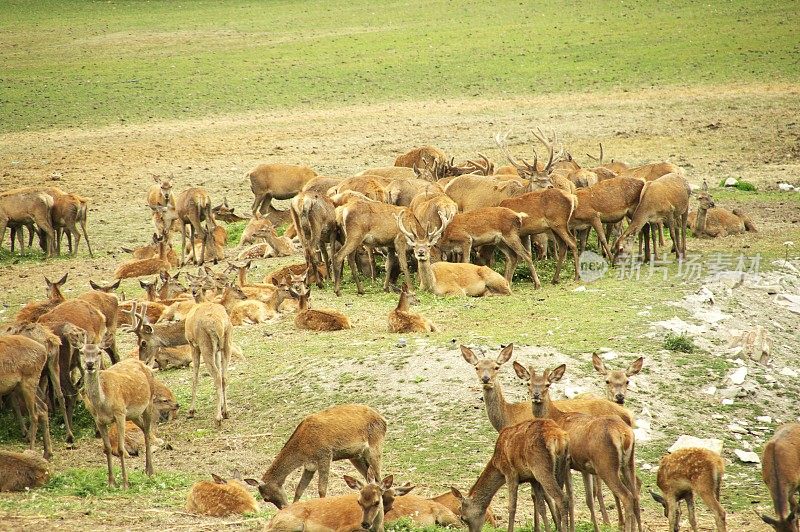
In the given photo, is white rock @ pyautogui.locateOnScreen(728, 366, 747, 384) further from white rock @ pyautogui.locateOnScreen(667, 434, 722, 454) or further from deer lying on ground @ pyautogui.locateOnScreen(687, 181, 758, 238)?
deer lying on ground @ pyautogui.locateOnScreen(687, 181, 758, 238)

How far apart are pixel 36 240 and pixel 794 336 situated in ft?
44.4

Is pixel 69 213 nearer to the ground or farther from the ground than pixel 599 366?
nearer to the ground

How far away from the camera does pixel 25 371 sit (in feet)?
35.1

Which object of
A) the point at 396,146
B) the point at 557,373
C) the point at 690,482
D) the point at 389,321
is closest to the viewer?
the point at 690,482

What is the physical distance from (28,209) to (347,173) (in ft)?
25.3

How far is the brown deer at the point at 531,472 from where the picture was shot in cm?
845

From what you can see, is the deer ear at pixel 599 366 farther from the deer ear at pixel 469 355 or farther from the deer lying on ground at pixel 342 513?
the deer lying on ground at pixel 342 513

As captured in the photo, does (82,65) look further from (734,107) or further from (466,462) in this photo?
(466,462)

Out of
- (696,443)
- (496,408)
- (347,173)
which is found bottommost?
(347,173)

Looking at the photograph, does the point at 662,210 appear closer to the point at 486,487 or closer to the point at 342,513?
the point at 486,487

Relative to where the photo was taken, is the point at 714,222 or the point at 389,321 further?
the point at 714,222

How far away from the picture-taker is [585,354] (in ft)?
39.0

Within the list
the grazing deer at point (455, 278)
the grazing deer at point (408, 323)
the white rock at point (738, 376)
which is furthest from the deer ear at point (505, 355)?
the grazing deer at point (455, 278)

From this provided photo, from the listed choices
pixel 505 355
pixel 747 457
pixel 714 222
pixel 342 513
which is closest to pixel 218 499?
pixel 342 513
